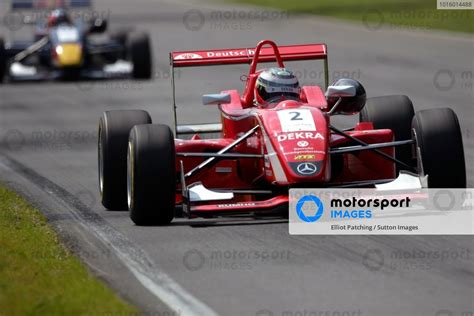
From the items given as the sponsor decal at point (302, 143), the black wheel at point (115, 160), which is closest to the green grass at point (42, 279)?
the black wheel at point (115, 160)

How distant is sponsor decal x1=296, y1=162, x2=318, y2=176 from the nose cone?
1453 cm

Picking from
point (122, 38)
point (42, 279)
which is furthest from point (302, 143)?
point (122, 38)

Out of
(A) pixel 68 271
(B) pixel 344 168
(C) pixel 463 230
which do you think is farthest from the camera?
(B) pixel 344 168

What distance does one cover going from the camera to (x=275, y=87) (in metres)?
12.6

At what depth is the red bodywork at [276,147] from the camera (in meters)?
11.3

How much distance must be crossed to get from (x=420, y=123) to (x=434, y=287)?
3298 millimetres

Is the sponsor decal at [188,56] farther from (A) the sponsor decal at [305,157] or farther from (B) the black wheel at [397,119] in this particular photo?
(A) the sponsor decal at [305,157]

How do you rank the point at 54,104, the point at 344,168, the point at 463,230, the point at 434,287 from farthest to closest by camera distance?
the point at 54,104, the point at 344,168, the point at 463,230, the point at 434,287

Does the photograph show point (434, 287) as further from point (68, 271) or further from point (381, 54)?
point (381, 54)

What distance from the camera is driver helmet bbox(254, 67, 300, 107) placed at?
41.5 feet

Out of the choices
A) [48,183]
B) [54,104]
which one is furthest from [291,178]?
[54,104]

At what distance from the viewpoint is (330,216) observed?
11.2 m

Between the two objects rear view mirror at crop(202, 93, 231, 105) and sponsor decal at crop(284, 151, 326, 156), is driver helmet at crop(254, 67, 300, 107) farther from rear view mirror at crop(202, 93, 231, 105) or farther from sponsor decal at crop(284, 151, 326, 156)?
sponsor decal at crop(284, 151, 326, 156)

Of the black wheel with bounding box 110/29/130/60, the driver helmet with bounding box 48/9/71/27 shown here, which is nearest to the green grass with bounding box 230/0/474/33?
the black wheel with bounding box 110/29/130/60
